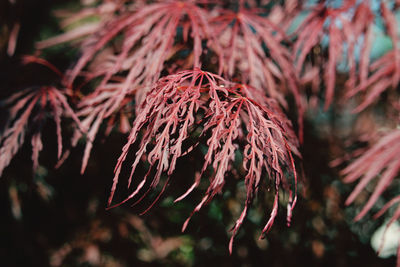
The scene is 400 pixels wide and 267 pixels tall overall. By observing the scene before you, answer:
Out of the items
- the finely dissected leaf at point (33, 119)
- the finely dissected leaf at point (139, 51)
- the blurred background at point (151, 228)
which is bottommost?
the blurred background at point (151, 228)

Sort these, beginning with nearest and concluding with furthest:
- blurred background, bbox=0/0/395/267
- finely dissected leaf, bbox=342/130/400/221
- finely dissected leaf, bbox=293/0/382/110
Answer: finely dissected leaf, bbox=342/130/400/221 → finely dissected leaf, bbox=293/0/382/110 → blurred background, bbox=0/0/395/267

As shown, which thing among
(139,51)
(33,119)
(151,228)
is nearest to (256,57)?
(139,51)

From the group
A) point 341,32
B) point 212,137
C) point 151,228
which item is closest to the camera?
point 212,137

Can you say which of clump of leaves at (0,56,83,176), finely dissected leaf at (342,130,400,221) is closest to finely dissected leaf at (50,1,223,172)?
clump of leaves at (0,56,83,176)

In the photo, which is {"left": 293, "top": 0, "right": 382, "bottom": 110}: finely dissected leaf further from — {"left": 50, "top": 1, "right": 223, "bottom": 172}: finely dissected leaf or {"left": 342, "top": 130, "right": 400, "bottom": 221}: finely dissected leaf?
{"left": 50, "top": 1, "right": 223, "bottom": 172}: finely dissected leaf

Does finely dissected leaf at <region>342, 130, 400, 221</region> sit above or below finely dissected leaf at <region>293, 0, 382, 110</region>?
below

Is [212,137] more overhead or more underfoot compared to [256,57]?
more underfoot

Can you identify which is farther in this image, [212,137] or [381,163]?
[381,163]

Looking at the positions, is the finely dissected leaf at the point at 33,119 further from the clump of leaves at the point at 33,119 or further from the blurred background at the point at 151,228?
the blurred background at the point at 151,228

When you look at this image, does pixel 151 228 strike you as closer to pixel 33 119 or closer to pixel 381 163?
pixel 33 119

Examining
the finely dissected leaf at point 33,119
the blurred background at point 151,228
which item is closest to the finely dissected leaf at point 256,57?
the finely dissected leaf at point 33,119

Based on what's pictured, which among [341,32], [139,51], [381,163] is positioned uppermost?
[341,32]

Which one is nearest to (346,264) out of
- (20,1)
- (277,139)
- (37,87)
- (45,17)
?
(277,139)

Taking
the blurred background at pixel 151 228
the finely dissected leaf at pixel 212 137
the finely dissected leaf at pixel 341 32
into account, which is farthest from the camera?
the blurred background at pixel 151 228
